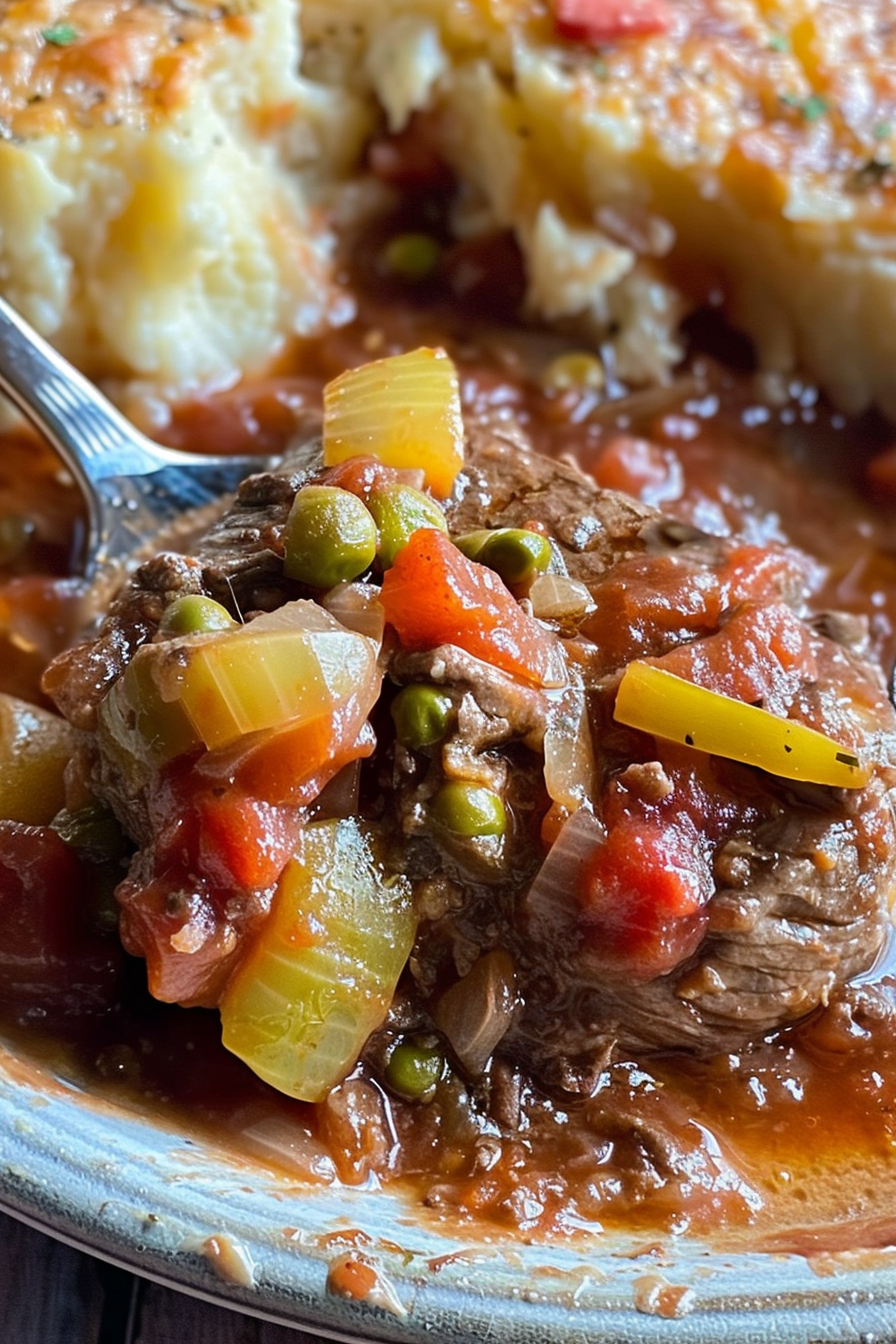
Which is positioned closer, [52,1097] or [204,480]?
[52,1097]

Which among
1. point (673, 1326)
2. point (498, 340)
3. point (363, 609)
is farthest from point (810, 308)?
point (673, 1326)

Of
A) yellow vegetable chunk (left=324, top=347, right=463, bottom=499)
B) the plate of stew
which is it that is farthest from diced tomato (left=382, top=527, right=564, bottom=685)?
yellow vegetable chunk (left=324, top=347, right=463, bottom=499)

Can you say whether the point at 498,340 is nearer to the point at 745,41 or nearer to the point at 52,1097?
the point at 745,41

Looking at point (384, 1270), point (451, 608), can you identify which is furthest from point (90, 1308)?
point (451, 608)

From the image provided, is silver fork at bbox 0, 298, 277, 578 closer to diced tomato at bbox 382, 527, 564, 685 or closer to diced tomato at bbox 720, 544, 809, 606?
diced tomato at bbox 382, 527, 564, 685

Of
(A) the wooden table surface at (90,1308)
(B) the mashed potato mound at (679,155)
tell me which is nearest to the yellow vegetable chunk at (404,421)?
(B) the mashed potato mound at (679,155)

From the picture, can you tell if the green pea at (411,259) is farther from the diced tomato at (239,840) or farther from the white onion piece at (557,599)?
the diced tomato at (239,840)
